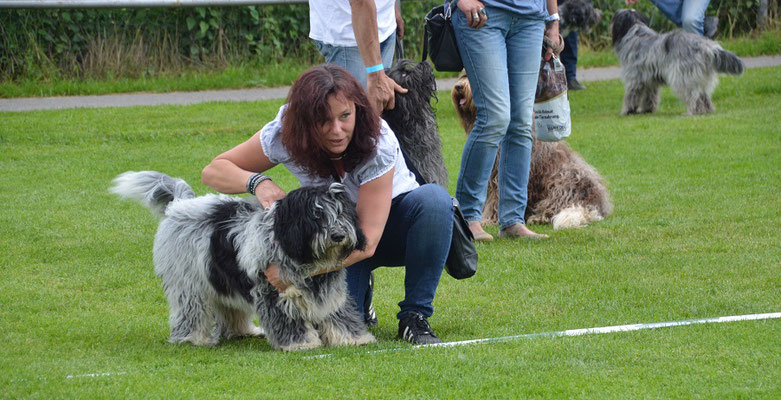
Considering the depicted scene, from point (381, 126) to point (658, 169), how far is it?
462 centimetres

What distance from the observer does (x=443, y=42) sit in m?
5.53

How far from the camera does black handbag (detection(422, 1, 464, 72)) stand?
217 inches

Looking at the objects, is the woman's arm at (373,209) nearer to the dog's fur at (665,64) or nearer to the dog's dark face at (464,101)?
the dog's dark face at (464,101)

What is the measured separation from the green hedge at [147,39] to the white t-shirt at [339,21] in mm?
7593

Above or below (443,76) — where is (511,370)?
above

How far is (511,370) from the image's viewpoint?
3.51 metres

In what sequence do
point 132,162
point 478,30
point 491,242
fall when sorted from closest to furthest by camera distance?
point 478,30 → point 491,242 → point 132,162

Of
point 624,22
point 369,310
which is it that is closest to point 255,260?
point 369,310

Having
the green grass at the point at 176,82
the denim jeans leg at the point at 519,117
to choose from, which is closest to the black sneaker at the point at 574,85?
the green grass at the point at 176,82

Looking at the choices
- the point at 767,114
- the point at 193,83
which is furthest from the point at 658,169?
the point at 193,83

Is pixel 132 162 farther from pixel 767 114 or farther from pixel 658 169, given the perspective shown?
pixel 767 114

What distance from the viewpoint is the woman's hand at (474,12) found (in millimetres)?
5266

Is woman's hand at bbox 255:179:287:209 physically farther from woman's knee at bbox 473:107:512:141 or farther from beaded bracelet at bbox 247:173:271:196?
woman's knee at bbox 473:107:512:141

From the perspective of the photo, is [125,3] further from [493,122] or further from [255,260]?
[255,260]
